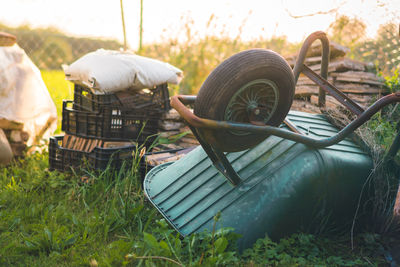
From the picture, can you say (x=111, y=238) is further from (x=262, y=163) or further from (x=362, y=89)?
(x=362, y=89)

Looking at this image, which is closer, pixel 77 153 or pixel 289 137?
pixel 289 137

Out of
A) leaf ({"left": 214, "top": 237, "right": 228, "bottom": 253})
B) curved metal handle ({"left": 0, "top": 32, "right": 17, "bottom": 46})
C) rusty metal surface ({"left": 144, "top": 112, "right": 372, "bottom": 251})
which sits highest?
curved metal handle ({"left": 0, "top": 32, "right": 17, "bottom": 46})

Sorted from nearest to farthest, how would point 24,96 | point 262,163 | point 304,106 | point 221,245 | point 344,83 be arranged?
point 221,245
point 262,163
point 24,96
point 304,106
point 344,83

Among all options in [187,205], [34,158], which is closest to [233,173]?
[187,205]

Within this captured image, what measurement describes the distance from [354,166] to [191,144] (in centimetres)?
200

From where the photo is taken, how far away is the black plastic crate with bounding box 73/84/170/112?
3172 millimetres

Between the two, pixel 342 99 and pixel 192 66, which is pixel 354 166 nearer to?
pixel 342 99

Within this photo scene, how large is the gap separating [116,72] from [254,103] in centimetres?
163

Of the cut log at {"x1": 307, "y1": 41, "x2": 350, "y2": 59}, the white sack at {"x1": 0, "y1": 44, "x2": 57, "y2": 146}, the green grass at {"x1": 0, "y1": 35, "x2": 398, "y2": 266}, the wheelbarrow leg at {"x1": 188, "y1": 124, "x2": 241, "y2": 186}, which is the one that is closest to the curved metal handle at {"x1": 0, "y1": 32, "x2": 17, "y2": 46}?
the white sack at {"x1": 0, "y1": 44, "x2": 57, "y2": 146}

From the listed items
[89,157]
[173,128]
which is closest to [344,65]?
[173,128]

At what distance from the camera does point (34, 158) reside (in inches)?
143

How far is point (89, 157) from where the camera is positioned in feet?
9.70

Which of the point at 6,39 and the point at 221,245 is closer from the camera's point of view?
the point at 221,245

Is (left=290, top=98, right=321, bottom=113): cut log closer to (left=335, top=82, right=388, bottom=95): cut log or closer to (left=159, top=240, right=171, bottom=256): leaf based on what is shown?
(left=335, top=82, right=388, bottom=95): cut log
